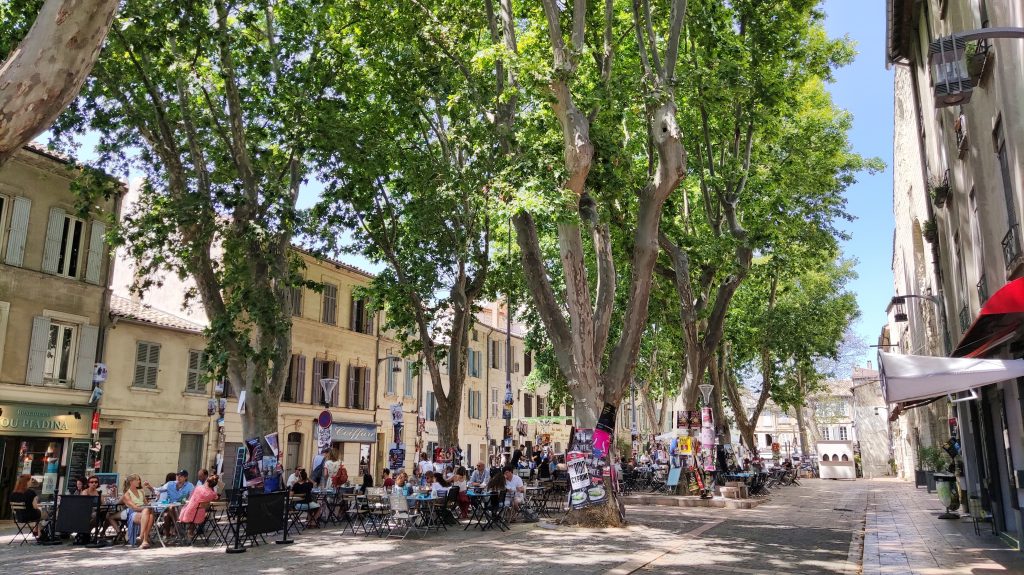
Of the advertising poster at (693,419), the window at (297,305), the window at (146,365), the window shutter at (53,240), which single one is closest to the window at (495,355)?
the window at (297,305)

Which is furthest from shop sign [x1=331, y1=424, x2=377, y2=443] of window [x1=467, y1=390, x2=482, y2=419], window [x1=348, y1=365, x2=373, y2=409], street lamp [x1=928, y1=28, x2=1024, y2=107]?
street lamp [x1=928, y1=28, x2=1024, y2=107]

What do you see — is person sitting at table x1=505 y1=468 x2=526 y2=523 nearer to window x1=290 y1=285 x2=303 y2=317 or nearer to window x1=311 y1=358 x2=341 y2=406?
window x1=311 y1=358 x2=341 y2=406

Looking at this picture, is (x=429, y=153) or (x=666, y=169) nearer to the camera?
(x=666, y=169)

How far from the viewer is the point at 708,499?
20.6 m

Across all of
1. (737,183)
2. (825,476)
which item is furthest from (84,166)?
(825,476)

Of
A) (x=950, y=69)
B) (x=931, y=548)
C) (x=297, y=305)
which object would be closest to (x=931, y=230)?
(x=931, y=548)

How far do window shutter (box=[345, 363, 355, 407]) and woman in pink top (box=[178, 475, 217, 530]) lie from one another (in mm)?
17576

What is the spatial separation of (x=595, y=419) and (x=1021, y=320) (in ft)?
→ 24.5

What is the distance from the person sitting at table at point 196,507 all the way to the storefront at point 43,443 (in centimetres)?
693

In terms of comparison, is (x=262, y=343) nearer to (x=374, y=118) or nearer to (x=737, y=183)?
(x=374, y=118)

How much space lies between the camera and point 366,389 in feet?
103

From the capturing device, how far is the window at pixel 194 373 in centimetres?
2333

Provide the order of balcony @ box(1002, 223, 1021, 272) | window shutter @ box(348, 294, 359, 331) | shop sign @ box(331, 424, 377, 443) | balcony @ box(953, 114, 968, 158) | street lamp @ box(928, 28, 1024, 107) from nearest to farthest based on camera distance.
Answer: street lamp @ box(928, 28, 1024, 107) → balcony @ box(1002, 223, 1021, 272) → balcony @ box(953, 114, 968, 158) → shop sign @ box(331, 424, 377, 443) → window shutter @ box(348, 294, 359, 331)

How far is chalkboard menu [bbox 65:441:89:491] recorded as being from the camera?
63.4ft
